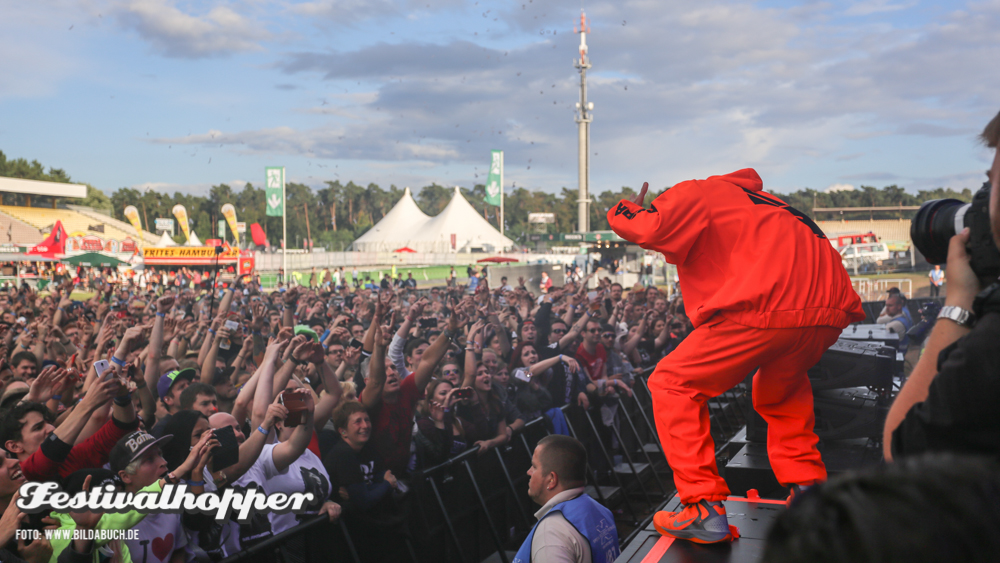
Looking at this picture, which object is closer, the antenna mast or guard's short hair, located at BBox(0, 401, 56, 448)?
guard's short hair, located at BBox(0, 401, 56, 448)

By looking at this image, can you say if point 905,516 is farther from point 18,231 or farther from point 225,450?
point 18,231

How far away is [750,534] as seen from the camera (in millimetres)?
2633

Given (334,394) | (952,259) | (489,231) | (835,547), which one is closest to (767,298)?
(952,259)

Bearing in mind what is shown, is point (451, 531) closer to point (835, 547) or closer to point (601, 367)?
point (601, 367)

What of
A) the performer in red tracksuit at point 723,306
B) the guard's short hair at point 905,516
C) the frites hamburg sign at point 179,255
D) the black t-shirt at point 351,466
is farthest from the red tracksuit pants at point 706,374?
the frites hamburg sign at point 179,255

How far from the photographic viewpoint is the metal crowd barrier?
15.7 ft

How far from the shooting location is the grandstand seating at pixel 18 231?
53469 millimetres

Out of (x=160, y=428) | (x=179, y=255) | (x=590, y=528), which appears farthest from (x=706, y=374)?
(x=179, y=255)

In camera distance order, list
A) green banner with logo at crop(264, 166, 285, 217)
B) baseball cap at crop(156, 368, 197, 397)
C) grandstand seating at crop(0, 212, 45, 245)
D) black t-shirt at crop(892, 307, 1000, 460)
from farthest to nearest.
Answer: grandstand seating at crop(0, 212, 45, 245) → green banner with logo at crop(264, 166, 285, 217) → baseball cap at crop(156, 368, 197, 397) → black t-shirt at crop(892, 307, 1000, 460)

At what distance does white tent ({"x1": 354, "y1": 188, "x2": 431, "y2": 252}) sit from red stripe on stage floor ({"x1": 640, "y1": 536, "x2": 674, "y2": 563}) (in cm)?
5486

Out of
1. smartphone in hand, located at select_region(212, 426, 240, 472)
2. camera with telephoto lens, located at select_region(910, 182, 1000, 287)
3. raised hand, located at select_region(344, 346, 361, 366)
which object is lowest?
smartphone in hand, located at select_region(212, 426, 240, 472)

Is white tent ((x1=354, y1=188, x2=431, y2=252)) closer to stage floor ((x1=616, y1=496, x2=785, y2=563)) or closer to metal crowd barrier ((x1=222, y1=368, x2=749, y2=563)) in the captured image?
metal crowd barrier ((x1=222, y1=368, x2=749, y2=563))

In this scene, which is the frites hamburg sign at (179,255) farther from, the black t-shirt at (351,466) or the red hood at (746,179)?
the red hood at (746,179)

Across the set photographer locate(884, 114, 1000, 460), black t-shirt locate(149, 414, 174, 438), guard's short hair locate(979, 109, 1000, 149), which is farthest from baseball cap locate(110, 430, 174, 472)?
guard's short hair locate(979, 109, 1000, 149)
